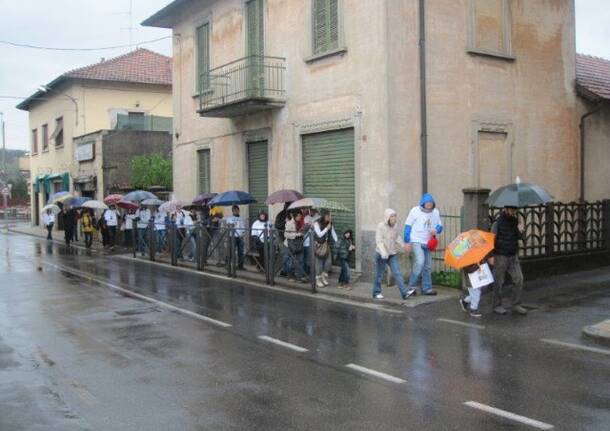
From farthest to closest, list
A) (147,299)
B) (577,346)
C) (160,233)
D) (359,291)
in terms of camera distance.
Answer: (160,233), (359,291), (147,299), (577,346)

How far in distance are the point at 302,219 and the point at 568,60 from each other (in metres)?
8.14

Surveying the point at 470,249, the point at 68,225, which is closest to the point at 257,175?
the point at 470,249

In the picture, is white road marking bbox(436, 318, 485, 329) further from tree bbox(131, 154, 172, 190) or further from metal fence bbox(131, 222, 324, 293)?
tree bbox(131, 154, 172, 190)

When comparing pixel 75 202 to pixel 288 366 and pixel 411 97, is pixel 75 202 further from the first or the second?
pixel 288 366

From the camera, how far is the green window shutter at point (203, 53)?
66.1ft

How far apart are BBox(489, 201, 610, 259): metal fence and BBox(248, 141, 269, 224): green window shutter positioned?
692 centimetres

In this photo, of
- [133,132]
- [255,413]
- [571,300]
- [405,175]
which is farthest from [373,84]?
[133,132]

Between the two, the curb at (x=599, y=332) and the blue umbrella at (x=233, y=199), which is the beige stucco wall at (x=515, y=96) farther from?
the curb at (x=599, y=332)

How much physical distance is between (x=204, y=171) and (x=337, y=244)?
935cm

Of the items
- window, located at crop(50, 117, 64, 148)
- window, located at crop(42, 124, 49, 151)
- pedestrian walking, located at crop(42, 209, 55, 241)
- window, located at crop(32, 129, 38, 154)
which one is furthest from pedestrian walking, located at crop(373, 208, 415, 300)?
window, located at crop(32, 129, 38, 154)

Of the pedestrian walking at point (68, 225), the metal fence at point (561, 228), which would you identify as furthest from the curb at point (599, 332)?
the pedestrian walking at point (68, 225)

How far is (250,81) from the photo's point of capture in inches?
667

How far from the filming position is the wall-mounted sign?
31.0 m

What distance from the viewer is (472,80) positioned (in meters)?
14.4
